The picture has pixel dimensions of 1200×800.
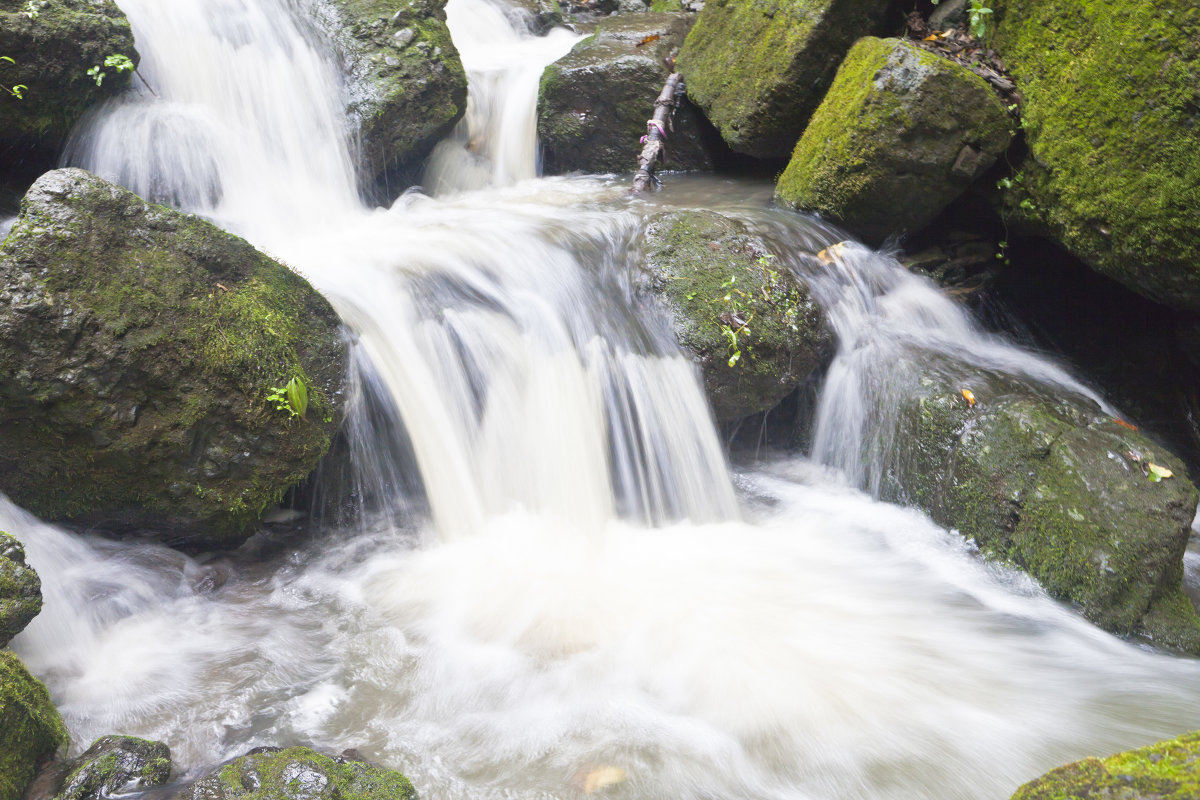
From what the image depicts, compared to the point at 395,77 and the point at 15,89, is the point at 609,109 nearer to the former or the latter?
the point at 395,77

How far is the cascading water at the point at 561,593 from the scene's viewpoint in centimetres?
281

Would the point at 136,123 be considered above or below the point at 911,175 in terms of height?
above

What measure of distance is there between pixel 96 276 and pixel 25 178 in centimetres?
257

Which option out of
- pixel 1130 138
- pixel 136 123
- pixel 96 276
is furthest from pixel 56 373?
pixel 1130 138

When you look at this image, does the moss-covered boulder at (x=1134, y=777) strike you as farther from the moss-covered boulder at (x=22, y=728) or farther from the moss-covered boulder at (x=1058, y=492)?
the moss-covered boulder at (x=22, y=728)

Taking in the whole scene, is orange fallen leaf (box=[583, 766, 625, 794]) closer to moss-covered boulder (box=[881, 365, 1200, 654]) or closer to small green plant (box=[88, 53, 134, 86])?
moss-covered boulder (box=[881, 365, 1200, 654])

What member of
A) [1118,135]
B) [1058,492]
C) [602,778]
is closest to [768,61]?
[1118,135]

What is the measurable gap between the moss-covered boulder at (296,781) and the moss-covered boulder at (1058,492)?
10.4 ft

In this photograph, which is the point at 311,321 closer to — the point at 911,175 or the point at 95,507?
the point at 95,507

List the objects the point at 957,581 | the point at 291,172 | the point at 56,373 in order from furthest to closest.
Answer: the point at 291,172
the point at 957,581
the point at 56,373

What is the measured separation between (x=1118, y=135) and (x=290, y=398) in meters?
4.49

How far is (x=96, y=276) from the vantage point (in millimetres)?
3301

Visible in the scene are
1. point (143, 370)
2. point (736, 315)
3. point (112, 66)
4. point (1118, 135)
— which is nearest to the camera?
point (143, 370)

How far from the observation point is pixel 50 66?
4867 millimetres
